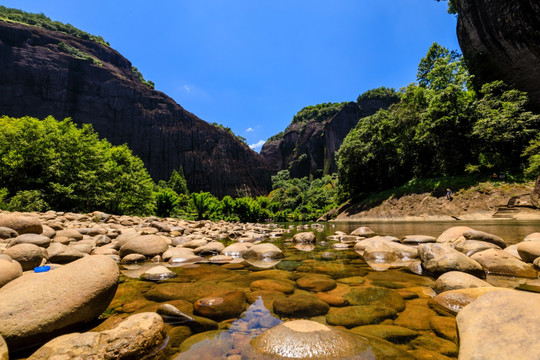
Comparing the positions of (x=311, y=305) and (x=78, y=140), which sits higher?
(x=78, y=140)

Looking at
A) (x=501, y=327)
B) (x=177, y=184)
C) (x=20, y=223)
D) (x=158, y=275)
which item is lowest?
(x=158, y=275)

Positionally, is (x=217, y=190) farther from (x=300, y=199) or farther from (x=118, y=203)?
(x=118, y=203)

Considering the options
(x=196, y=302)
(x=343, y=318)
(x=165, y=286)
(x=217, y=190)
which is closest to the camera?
(x=343, y=318)

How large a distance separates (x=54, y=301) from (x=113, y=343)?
35.0 inches

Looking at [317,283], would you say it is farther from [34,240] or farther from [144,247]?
[34,240]

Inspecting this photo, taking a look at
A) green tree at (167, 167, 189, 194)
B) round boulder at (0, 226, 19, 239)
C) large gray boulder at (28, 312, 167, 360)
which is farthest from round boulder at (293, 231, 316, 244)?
green tree at (167, 167, 189, 194)

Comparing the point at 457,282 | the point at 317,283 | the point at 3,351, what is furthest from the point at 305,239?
the point at 3,351

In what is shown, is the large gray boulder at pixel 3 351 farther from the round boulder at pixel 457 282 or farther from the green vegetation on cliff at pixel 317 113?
the green vegetation on cliff at pixel 317 113

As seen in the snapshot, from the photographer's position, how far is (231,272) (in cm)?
438

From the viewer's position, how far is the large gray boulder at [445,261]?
135 inches

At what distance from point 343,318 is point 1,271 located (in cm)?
376

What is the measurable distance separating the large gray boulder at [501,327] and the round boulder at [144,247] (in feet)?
19.9

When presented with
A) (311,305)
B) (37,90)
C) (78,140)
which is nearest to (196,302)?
(311,305)

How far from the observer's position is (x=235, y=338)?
1969 millimetres
